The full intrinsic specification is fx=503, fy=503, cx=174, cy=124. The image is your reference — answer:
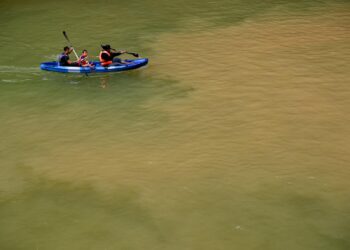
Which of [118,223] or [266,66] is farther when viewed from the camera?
[266,66]

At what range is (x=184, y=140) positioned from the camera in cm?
1328

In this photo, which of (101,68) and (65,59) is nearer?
(101,68)

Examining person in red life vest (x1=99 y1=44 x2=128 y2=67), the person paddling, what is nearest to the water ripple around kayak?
the person paddling

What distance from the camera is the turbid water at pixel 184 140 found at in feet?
33.8

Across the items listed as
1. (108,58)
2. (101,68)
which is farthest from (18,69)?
(108,58)

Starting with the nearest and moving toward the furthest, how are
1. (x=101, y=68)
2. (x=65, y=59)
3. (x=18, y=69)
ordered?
(x=101, y=68), (x=65, y=59), (x=18, y=69)

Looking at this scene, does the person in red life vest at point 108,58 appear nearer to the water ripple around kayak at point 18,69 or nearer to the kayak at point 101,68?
the kayak at point 101,68

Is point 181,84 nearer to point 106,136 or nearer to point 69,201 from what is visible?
point 106,136

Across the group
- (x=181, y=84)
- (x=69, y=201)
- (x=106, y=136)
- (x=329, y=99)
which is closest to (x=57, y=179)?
(x=69, y=201)

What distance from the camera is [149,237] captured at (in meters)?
10.0

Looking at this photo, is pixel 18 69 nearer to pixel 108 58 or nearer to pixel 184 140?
pixel 108 58

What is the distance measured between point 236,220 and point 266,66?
838 centimetres

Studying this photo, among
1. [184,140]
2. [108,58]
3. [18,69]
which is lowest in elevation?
[184,140]

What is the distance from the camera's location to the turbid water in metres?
10.3
